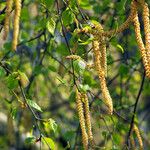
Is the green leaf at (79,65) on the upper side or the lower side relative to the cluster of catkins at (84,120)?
upper

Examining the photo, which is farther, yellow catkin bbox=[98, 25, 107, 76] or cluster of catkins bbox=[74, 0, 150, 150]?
yellow catkin bbox=[98, 25, 107, 76]

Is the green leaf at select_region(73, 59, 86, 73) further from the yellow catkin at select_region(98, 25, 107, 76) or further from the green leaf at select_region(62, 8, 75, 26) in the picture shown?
the green leaf at select_region(62, 8, 75, 26)

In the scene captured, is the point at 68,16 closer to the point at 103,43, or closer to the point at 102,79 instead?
the point at 103,43

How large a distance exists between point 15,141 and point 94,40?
159 inches

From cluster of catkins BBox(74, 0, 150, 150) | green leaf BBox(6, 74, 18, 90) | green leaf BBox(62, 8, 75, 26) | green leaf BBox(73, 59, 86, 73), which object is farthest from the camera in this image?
green leaf BBox(6, 74, 18, 90)

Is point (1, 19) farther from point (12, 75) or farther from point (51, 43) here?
point (51, 43)

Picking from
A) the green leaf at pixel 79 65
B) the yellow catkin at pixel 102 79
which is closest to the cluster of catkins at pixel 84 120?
the green leaf at pixel 79 65

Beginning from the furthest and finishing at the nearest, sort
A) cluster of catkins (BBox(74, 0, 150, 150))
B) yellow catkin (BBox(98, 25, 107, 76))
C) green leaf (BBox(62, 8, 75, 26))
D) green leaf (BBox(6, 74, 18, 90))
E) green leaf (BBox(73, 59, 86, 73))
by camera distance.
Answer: green leaf (BBox(6, 74, 18, 90)) → green leaf (BBox(62, 8, 75, 26)) → green leaf (BBox(73, 59, 86, 73)) → yellow catkin (BBox(98, 25, 107, 76)) → cluster of catkins (BBox(74, 0, 150, 150))

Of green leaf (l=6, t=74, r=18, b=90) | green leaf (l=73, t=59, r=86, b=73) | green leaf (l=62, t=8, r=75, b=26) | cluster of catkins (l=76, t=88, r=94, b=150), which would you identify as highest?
green leaf (l=62, t=8, r=75, b=26)

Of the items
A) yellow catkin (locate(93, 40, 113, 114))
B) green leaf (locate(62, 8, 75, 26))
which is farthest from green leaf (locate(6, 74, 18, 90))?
yellow catkin (locate(93, 40, 113, 114))

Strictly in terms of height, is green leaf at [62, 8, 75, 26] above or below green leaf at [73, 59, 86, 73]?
above

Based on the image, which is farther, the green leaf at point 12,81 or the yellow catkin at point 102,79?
the green leaf at point 12,81

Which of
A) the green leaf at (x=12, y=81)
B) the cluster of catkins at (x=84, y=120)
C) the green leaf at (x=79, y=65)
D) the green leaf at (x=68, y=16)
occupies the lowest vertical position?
the cluster of catkins at (x=84, y=120)

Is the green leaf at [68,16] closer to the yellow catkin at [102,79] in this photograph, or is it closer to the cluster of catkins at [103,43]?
the cluster of catkins at [103,43]
